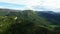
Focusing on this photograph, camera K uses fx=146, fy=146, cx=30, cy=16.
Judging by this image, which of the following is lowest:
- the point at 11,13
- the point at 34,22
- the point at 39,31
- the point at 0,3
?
the point at 39,31

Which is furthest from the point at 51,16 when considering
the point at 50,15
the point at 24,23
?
the point at 24,23

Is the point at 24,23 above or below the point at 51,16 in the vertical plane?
below

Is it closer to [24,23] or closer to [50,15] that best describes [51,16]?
[50,15]

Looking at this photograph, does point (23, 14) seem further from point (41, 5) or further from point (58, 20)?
point (58, 20)

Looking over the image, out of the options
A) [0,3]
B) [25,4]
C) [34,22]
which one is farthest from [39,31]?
[0,3]

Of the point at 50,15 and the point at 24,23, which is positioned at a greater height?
the point at 50,15

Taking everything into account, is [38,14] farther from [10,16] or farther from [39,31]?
[10,16]

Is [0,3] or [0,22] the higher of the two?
[0,3]
